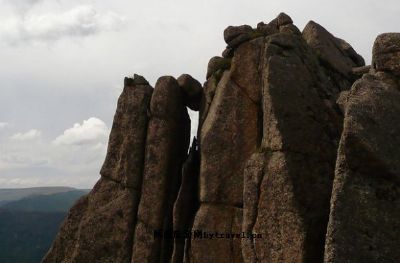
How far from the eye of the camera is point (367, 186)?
1948 cm

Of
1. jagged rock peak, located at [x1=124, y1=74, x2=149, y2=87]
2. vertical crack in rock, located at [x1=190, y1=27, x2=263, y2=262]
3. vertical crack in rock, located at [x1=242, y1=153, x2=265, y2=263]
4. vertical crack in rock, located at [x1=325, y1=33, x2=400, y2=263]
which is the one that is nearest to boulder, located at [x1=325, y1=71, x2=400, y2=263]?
vertical crack in rock, located at [x1=325, y1=33, x2=400, y2=263]

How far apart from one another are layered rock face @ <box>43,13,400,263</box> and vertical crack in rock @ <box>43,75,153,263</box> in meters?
0.09

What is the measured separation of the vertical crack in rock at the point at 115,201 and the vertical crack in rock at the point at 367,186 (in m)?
20.6

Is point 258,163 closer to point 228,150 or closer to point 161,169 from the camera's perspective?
point 228,150

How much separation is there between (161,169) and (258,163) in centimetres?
1170

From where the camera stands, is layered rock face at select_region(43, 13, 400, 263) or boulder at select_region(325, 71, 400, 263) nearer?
boulder at select_region(325, 71, 400, 263)

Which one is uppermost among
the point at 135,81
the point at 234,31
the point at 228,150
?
the point at 234,31

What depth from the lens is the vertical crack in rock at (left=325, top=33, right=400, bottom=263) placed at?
1862 cm

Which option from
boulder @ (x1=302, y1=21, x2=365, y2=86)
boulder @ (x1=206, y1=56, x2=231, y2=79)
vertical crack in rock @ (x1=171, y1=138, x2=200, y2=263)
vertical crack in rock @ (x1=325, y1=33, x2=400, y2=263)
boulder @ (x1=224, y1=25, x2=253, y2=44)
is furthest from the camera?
boulder @ (x1=302, y1=21, x2=365, y2=86)

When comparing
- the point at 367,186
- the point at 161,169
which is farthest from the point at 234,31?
the point at 367,186

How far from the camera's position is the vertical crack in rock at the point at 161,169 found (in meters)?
35.1

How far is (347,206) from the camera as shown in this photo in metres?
19.2

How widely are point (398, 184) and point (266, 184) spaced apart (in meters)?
7.51

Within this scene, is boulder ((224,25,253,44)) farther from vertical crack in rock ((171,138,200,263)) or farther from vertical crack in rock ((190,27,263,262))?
vertical crack in rock ((171,138,200,263))
